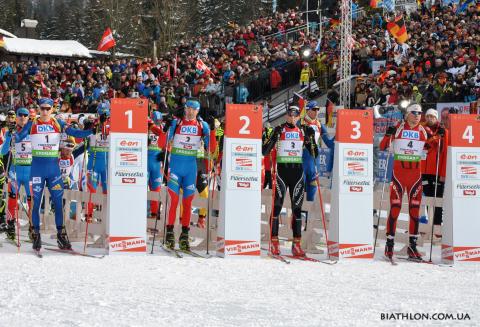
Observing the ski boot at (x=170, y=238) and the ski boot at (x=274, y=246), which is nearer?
the ski boot at (x=274, y=246)

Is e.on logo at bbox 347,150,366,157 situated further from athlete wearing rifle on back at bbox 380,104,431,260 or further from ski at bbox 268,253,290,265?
ski at bbox 268,253,290,265

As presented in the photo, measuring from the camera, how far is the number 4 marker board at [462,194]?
33.5ft

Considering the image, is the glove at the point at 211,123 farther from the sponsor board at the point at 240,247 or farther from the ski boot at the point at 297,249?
the ski boot at the point at 297,249

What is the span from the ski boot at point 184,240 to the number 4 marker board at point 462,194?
336cm

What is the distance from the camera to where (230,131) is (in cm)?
1010

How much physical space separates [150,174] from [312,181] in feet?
9.88

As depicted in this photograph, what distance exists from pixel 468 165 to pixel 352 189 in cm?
159

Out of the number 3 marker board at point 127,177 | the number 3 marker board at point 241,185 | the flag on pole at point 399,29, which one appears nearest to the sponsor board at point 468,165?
the number 3 marker board at point 241,185

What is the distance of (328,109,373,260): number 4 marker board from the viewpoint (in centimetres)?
1008

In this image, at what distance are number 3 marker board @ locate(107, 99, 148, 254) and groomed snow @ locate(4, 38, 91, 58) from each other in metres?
33.6

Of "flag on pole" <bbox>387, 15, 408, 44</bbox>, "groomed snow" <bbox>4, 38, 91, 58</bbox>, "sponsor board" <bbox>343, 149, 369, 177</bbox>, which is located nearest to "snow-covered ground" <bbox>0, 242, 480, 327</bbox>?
"sponsor board" <bbox>343, 149, 369, 177</bbox>

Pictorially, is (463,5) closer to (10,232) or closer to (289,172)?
(289,172)

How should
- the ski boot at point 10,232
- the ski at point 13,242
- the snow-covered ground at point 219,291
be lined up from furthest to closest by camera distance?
the ski boot at point 10,232, the ski at point 13,242, the snow-covered ground at point 219,291

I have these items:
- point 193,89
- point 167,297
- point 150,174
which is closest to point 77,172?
point 150,174
